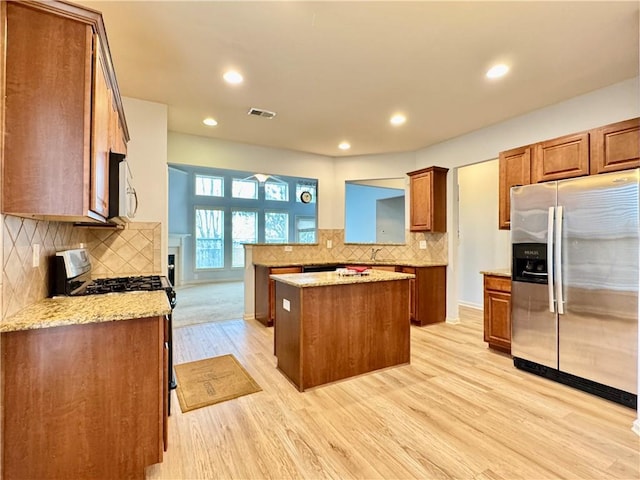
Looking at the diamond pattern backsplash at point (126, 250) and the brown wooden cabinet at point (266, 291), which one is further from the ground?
the diamond pattern backsplash at point (126, 250)

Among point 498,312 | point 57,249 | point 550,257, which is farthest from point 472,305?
point 57,249

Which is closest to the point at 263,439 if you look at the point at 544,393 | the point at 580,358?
the point at 544,393

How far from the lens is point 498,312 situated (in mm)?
3412

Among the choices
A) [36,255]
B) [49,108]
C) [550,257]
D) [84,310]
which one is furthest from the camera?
[550,257]

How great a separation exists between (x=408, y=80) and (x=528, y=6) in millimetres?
1035

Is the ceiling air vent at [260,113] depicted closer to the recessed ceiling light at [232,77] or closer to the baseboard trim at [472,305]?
the recessed ceiling light at [232,77]

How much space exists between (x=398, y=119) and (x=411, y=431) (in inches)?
129

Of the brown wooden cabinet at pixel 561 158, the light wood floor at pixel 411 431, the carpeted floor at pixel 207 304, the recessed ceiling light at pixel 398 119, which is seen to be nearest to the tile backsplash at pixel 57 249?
the light wood floor at pixel 411 431

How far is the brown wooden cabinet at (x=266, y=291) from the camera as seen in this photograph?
14.4ft

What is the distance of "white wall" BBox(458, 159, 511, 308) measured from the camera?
529 centimetres

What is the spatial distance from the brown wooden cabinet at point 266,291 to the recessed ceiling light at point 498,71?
324 centimetres

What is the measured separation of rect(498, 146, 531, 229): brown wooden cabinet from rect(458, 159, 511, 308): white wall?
1.99 m

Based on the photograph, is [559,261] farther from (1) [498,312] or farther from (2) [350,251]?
(2) [350,251]

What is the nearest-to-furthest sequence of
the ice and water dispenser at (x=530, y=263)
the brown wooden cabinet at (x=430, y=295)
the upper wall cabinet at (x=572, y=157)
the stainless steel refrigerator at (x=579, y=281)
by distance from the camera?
the stainless steel refrigerator at (x=579, y=281), the upper wall cabinet at (x=572, y=157), the ice and water dispenser at (x=530, y=263), the brown wooden cabinet at (x=430, y=295)
